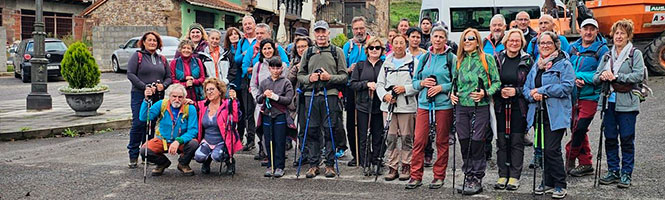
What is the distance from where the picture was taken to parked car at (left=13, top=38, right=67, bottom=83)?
2186 centimetres

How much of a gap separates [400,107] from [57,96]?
12522mm

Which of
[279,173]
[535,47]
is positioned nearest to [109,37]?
[279,173]

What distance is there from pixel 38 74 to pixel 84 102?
6.37 ft

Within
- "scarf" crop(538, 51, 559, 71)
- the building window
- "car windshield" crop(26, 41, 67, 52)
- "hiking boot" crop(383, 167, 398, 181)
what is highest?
the building window

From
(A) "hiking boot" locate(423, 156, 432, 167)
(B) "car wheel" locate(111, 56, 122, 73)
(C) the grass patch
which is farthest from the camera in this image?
(B) "car wheel" locate(111, 56, 122, 73)

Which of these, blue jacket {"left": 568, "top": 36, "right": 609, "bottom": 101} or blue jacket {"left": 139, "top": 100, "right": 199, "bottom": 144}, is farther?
blue jacket {"left": 139, "top": 100, "right": 199, "bottom": 144}

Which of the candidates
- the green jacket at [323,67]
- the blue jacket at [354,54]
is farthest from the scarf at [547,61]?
the blue jacket at [354,54]

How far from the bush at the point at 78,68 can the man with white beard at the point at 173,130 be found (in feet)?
15.9

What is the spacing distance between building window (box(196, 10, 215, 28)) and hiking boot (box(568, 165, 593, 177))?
25.3 meters

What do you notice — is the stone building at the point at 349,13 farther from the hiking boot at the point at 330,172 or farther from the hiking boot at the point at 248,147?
the hiking boot at the point at 330,172

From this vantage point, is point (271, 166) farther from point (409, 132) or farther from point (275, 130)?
point (409, 132)

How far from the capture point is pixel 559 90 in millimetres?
6059

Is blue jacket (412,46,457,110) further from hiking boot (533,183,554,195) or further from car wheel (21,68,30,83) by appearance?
car wheel (21,68,30,83)

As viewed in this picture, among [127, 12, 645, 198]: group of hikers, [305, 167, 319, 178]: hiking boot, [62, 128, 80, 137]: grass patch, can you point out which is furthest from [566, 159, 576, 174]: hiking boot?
[62, 128, 80, 137]: grass patch
